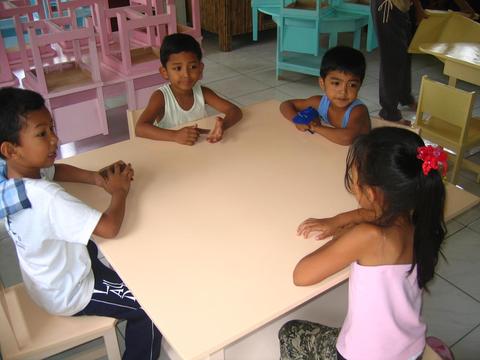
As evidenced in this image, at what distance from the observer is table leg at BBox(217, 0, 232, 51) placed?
4.97m

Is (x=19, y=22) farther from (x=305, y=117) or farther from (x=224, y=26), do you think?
(x=224, y=26)

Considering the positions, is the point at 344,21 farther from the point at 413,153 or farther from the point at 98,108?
the point at 413,153

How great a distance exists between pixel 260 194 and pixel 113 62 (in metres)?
1.98

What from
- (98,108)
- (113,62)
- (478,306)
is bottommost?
(478,306)

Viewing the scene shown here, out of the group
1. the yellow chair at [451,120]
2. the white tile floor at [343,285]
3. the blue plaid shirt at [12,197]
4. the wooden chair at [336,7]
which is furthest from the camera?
the wooden chair at [336,7]

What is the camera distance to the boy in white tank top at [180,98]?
183 centimetres

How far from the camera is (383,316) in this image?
1.11m

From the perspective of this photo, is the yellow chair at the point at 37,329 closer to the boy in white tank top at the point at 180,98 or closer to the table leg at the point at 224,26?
the boy in white tank top at the point at 180,98

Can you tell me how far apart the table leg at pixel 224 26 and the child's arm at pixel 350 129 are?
3449 millimetres

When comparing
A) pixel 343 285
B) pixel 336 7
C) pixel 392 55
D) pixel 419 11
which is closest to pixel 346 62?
pixel 343 285

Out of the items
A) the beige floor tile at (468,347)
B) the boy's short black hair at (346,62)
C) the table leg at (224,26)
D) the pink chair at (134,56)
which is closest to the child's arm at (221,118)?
the boy's short black hair at (346,62)

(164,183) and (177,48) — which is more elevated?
(177,48)

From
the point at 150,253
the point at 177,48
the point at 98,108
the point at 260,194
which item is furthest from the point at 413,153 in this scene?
the point at 98,108

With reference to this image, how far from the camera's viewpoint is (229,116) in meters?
1.88
